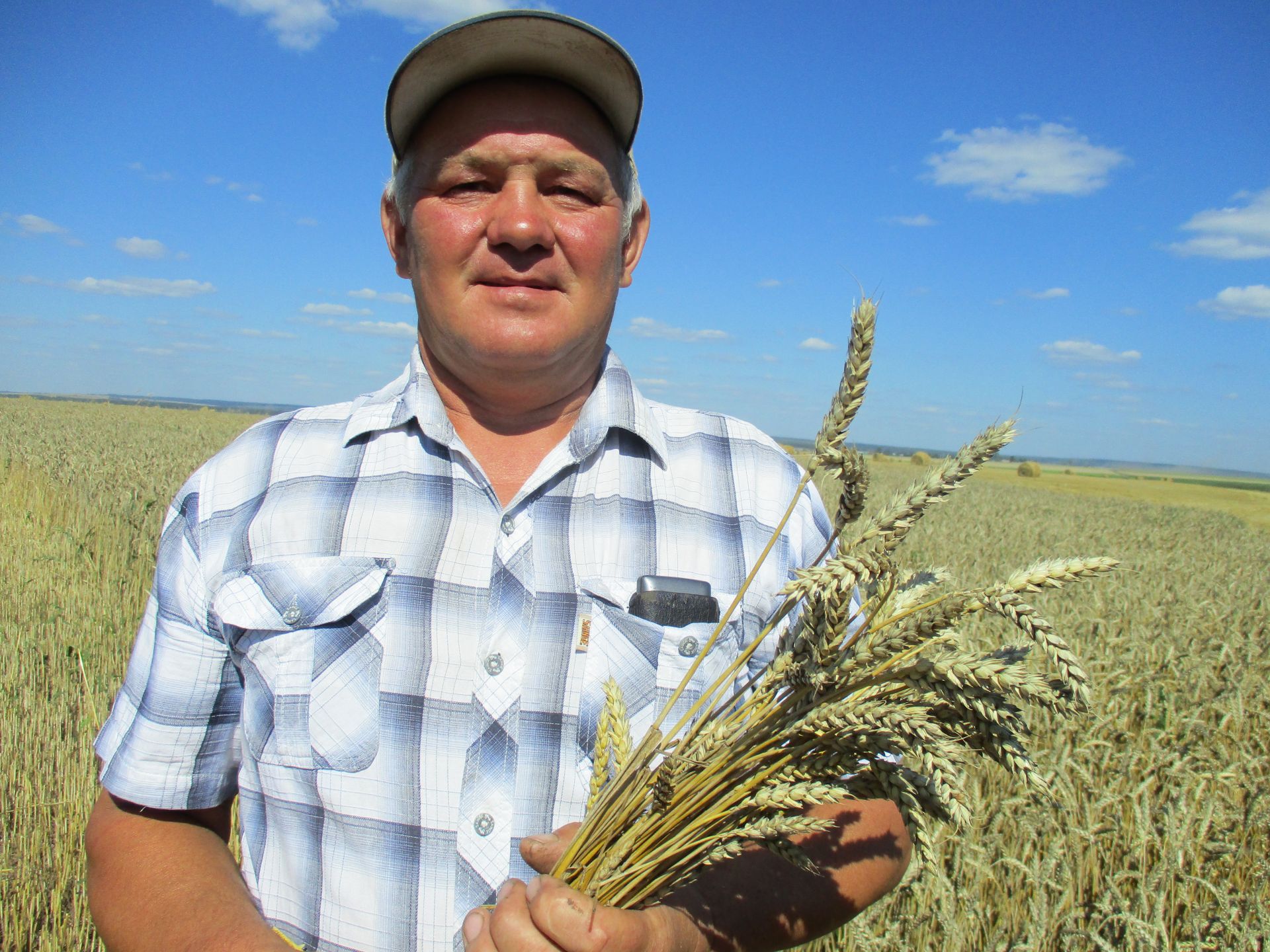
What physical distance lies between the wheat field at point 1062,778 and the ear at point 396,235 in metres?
1.74

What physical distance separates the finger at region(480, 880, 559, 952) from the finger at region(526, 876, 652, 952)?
0.01m

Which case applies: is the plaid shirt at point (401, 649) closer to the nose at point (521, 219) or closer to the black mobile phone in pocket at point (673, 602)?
the black mobile phone in pocket at point (673, 602)

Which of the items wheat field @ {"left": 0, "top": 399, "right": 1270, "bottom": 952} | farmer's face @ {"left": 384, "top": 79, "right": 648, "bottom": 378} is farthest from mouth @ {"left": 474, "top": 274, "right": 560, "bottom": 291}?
wheat field @ {"left": 0, "top": 399, "right": 1270, "bottom": 952}

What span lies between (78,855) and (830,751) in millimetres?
3402

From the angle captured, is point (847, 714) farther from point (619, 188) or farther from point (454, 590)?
point (619, 188)

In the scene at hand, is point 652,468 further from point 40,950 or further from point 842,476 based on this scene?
point 40,950

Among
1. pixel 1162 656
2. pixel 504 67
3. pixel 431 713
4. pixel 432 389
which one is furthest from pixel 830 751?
pixel 1162 656

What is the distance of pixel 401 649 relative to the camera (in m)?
1.64

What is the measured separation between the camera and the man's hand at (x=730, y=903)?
1067 millimetres

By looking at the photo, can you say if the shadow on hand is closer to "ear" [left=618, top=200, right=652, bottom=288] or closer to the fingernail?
the fingernail

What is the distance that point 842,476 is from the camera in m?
1.00

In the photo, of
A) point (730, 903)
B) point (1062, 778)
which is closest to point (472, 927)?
point (730, 903)

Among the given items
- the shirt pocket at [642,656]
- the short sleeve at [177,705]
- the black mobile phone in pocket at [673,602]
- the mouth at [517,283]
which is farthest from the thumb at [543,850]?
the mouth at [517,283]

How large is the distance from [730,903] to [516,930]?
458 mm
